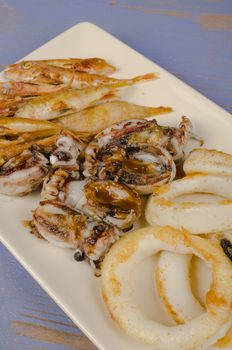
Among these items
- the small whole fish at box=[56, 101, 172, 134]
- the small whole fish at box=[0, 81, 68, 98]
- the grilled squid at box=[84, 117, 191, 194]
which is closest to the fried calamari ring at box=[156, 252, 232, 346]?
the grilled squid at box=[84, 117, 191, 194]

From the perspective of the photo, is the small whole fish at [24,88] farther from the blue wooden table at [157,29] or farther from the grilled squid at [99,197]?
the grilled squid at [99,197]

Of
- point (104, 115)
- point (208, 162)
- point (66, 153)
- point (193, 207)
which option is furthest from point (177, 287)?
point (104, 115)

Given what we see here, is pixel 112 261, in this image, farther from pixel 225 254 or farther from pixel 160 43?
pixel 160 43

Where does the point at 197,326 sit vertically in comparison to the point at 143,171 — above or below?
below

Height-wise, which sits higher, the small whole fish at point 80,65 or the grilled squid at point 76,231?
the small whole fish at point 80,65

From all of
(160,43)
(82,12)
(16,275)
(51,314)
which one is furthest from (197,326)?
(82,12)

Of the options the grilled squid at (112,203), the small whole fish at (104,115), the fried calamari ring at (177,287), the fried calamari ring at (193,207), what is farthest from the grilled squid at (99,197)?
the small whole fish at (104,115)

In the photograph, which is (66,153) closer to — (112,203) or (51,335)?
(112,203)
